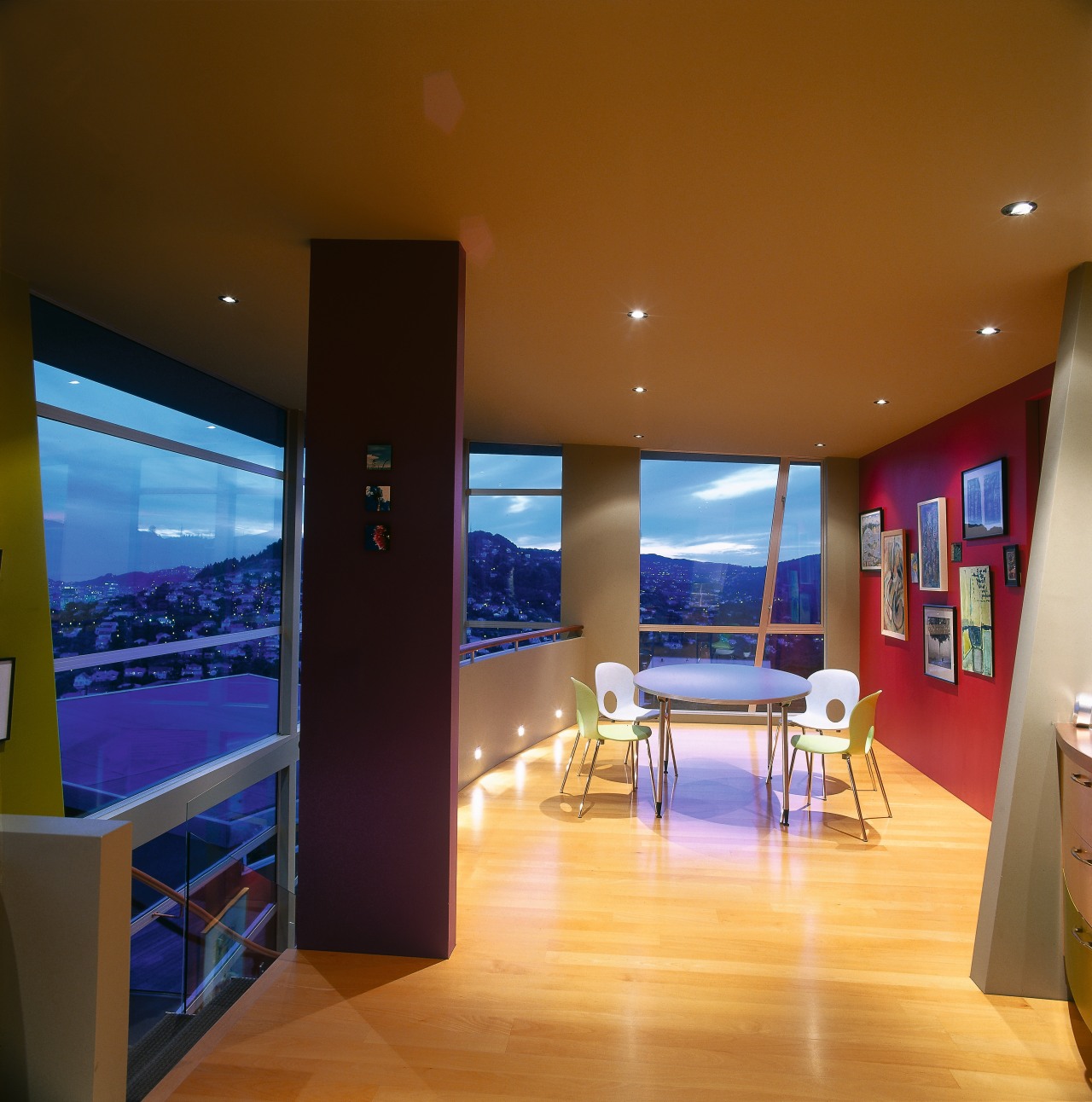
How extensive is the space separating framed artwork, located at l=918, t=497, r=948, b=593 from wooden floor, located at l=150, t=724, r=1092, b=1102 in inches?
80.4

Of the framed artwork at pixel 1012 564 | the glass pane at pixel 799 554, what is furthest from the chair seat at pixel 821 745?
the glass pane at pixel 799 554

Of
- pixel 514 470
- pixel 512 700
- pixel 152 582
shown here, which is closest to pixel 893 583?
pixel 512 700

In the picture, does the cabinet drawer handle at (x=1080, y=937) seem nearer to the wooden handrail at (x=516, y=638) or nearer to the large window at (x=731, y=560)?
the wooden handrail at (x=516, y=638)

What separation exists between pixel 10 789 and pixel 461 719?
2607 millimetres

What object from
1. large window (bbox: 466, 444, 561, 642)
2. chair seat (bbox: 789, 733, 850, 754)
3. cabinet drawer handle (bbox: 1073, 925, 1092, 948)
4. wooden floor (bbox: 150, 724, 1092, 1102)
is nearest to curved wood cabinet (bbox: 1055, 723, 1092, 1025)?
cabinet drawer handle (bbox: 1073, 925, 1092, 948)

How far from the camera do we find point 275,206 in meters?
2.52

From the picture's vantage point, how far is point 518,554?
737cm

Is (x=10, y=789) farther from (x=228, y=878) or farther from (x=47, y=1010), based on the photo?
(x=47, y=1010)

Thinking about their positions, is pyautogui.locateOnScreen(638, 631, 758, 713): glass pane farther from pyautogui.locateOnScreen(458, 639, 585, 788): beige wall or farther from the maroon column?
the maroon column

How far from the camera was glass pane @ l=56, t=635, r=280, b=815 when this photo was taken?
155 inches

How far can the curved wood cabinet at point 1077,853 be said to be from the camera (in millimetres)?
2301

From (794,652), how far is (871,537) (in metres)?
1.46

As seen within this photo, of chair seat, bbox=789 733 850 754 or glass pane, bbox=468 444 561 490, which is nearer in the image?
chair seat, bbox=789 733 850 754

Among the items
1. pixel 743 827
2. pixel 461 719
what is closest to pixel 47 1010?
pixel 461 719
